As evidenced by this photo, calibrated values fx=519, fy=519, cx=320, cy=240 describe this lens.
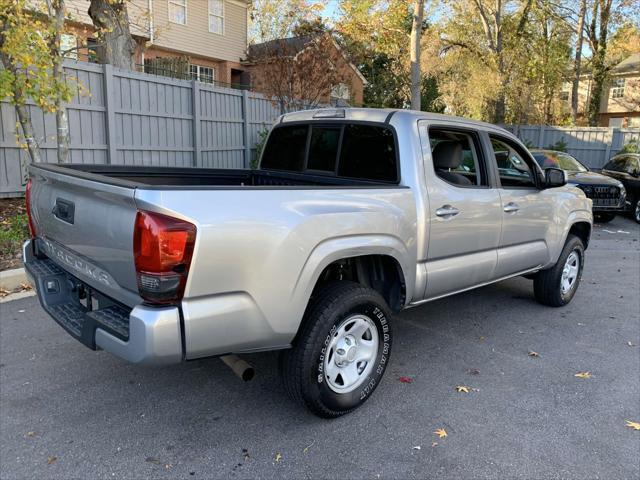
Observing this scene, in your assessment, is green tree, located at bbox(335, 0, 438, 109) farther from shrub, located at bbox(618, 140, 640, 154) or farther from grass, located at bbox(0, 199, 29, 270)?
grass, located at bbox(0, 199, 29, 270)

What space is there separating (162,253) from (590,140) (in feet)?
66.2

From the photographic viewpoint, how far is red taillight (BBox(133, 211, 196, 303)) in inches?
93.0

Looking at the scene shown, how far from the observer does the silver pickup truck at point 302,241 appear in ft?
8.00

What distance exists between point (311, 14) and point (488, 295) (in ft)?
52.6

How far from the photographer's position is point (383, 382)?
378 centimetres

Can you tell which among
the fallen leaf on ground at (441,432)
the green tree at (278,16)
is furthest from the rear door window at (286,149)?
the green tree at (278,16)

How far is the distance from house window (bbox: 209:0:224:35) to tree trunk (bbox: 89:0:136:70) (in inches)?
521

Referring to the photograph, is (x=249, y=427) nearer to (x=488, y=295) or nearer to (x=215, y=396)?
(x=215, y=396)

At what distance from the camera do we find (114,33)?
33.5 feet

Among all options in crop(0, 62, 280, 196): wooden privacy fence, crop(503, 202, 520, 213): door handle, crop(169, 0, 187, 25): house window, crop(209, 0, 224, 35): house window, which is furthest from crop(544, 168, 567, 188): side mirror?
crop(209, 0, 224, 35): house window

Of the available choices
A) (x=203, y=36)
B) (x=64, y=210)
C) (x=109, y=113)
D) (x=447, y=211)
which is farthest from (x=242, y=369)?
(x=203, y=36)

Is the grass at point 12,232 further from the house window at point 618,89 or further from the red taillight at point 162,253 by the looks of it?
the house window at point 618,89

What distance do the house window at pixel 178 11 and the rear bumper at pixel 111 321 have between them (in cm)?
2026

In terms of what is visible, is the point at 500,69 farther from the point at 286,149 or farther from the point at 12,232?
the point at 12,232
